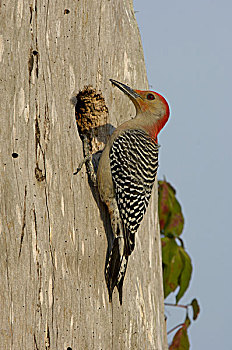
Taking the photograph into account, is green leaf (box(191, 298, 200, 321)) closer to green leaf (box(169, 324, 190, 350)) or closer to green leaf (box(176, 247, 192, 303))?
green leaf (box(169, 324, 190, 350))

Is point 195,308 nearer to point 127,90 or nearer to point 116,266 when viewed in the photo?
point 116,266

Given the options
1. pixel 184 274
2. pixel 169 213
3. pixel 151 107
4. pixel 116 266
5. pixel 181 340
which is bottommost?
pixel 181 340

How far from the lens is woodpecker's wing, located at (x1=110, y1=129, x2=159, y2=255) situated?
3.55 meters

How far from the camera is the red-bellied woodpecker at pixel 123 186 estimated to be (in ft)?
11.6

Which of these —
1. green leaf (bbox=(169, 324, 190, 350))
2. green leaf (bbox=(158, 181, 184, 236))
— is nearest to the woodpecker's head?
green leaf (bbox=(158, 181, 184, 236))

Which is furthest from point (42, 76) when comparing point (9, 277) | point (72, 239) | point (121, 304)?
point (121, 304)

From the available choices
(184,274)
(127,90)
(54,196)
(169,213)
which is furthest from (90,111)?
(184,274)

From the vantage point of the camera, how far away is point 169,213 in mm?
4465

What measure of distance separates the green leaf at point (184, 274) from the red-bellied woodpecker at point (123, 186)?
0.84 meters

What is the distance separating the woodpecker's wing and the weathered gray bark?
19cm

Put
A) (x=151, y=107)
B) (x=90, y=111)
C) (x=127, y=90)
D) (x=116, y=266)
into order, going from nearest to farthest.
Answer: (x=116, y=266)
(x=90, y=111)
(x=127, y=90)
(x=151, y=107)

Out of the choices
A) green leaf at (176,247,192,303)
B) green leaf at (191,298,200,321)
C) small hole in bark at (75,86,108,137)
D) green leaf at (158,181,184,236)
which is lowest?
green leaf at (191,298,200,321)

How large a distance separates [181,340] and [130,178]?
1.77 meters

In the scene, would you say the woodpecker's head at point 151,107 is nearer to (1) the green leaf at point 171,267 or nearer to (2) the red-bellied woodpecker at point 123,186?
(2) the red-bellied woodpecker at point 123,186
